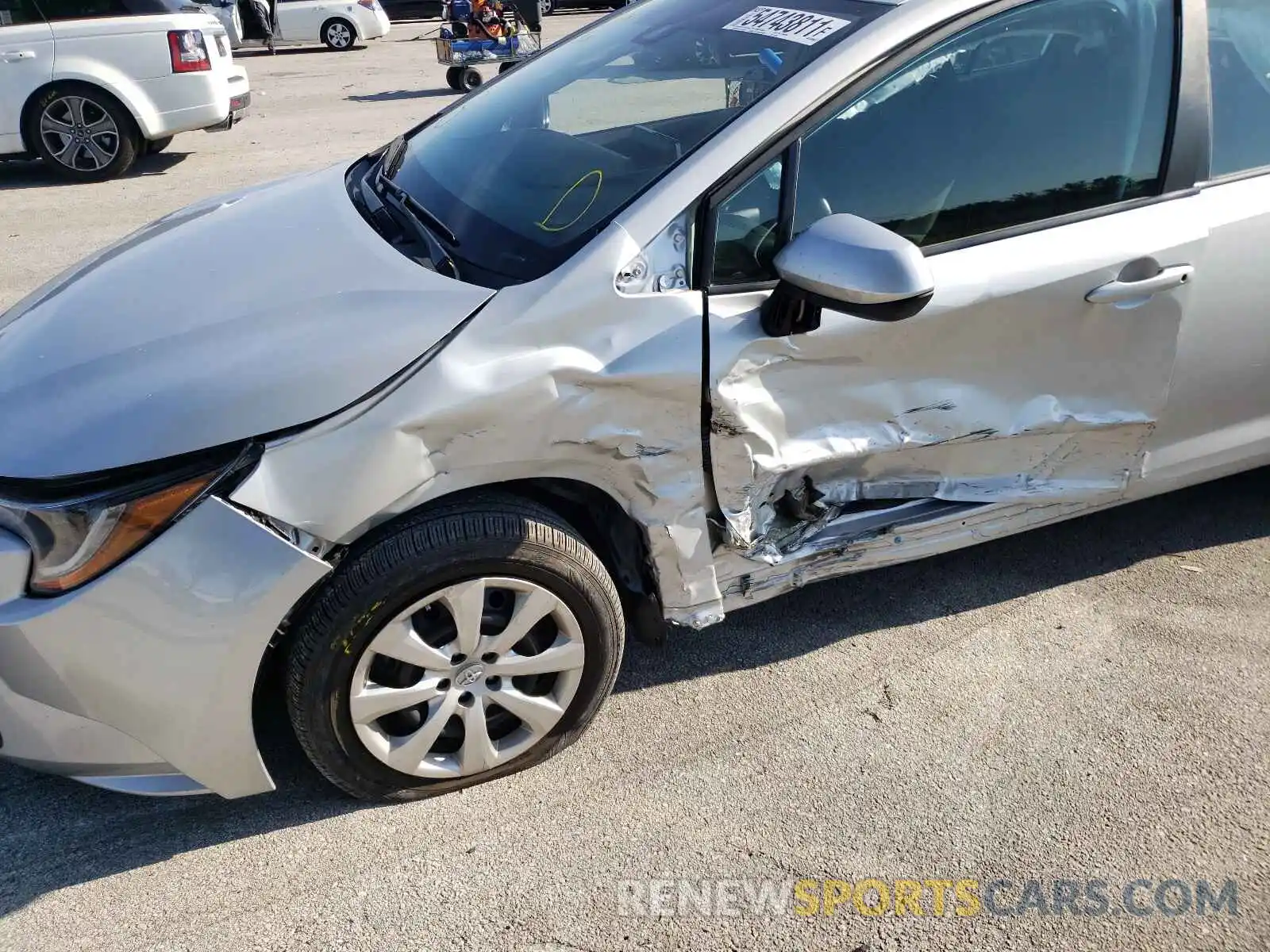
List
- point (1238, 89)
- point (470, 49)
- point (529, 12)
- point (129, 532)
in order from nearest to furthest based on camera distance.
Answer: point (129, 532)
point (1238, 89)
point (529, 12)
point (470, 49)

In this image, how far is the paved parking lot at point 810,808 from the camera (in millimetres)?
2150

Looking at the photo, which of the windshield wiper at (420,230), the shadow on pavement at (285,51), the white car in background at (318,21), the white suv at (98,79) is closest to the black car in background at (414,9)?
the shadow on pavement at (285,51)

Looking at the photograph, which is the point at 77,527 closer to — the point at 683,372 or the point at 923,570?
the point at 683,372

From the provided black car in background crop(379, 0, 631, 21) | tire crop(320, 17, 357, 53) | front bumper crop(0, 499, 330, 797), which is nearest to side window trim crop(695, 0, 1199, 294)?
front bumper crop(0, 499, 330, 797)

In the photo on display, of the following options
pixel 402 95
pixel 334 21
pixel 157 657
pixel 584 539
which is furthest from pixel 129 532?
pixel 334 21

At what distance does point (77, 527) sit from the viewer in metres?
1.98

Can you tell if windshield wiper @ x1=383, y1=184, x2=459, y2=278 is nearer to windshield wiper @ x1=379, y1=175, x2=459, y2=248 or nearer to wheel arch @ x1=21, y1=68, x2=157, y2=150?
windshield wiper @ x1=379, y1=175, x2=459, y2=248

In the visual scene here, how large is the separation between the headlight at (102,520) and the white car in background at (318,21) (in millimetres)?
16956

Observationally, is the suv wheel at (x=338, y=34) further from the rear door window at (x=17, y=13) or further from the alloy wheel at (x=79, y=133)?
the alloy wheel at (x=79, y=133)

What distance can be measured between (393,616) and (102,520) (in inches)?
22.4

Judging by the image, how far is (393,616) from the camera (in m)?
2.17

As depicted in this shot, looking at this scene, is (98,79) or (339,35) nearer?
(98,79)

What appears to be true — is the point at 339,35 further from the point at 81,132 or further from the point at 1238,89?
the point at 1238,89

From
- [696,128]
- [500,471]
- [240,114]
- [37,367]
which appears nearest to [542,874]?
[500,471]
